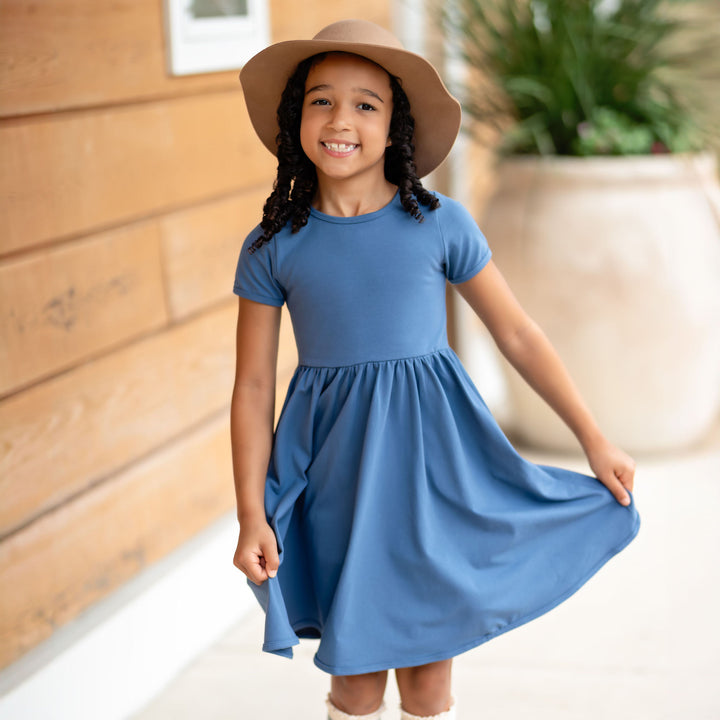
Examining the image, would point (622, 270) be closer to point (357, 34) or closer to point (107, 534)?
point (107, 534)

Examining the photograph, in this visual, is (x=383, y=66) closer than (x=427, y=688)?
Yes

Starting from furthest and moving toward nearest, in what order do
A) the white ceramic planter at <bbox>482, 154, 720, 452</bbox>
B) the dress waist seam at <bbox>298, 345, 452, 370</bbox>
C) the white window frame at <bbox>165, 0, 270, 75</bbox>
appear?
the white ceramic planter at <bbox>482, 154, 720, 452</bbox> < the white window frame at <bbox>165, 0, 270, 75</bbox> < the dress waist seam at <bbox>298, 345, 452, 370</bbox>

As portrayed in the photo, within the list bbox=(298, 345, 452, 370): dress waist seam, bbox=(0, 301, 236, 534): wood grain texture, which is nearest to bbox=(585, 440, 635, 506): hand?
bbox=(298, 345, 452, 370): dress waist seam

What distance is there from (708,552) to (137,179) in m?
1.70

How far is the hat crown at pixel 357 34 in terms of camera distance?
1.31m

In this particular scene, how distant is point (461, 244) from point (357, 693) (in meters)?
0.71

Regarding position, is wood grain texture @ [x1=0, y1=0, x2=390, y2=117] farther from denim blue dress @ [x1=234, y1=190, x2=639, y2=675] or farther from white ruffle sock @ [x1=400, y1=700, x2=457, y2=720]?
white ruffle sock @ [x1=400, y1=700, x2=457, y2=720]

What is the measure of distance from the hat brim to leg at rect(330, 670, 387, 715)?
0.78 m

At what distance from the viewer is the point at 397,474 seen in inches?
55.3

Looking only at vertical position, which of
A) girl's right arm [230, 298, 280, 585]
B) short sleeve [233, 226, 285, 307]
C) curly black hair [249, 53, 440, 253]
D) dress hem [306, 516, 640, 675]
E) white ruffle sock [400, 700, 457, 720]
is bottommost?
white ruffle sock [400, 700, 457, 720]

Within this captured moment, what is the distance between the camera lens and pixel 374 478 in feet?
4.52

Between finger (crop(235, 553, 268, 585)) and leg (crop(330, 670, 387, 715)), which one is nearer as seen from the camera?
finger (crop(235, 553, 268, 585))

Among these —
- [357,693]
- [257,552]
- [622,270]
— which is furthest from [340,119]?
[622,270]

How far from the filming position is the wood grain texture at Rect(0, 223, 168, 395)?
5.66 feet
